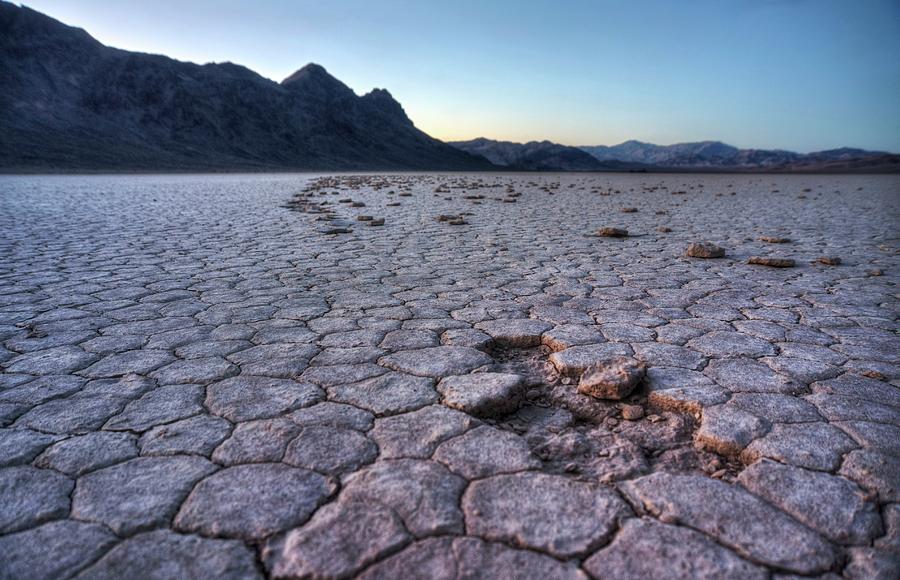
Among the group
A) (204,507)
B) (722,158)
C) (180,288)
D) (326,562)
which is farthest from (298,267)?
(722,158)

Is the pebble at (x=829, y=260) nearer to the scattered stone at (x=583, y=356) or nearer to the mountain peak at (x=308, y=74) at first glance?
the scattered stone at (x=583, y=356)

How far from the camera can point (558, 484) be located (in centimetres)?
138

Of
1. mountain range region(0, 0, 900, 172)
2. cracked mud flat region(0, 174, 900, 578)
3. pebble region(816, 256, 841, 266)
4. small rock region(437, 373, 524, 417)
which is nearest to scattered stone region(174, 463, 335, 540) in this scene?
cracked mud flat region(0, 174, 900, 578)

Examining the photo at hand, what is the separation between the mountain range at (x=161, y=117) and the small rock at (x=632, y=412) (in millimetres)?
30342

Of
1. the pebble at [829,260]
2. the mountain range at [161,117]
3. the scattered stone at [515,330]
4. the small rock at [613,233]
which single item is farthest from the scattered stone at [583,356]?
the mountain range at [161,117]

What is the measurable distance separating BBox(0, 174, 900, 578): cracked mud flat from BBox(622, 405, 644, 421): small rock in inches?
0.4

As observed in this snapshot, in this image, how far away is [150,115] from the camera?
44594 millimetres

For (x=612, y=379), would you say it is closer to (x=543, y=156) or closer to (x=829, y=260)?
(x=829, y=260)

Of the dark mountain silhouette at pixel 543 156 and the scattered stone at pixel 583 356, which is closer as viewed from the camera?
the scattered stone at pixel 583 356

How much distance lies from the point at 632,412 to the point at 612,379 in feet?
0.48

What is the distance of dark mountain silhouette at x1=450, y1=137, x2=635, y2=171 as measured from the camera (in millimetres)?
93750

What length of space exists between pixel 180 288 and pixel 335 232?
264cm

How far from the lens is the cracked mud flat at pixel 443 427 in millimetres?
1161

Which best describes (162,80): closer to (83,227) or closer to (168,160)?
(168,160)
